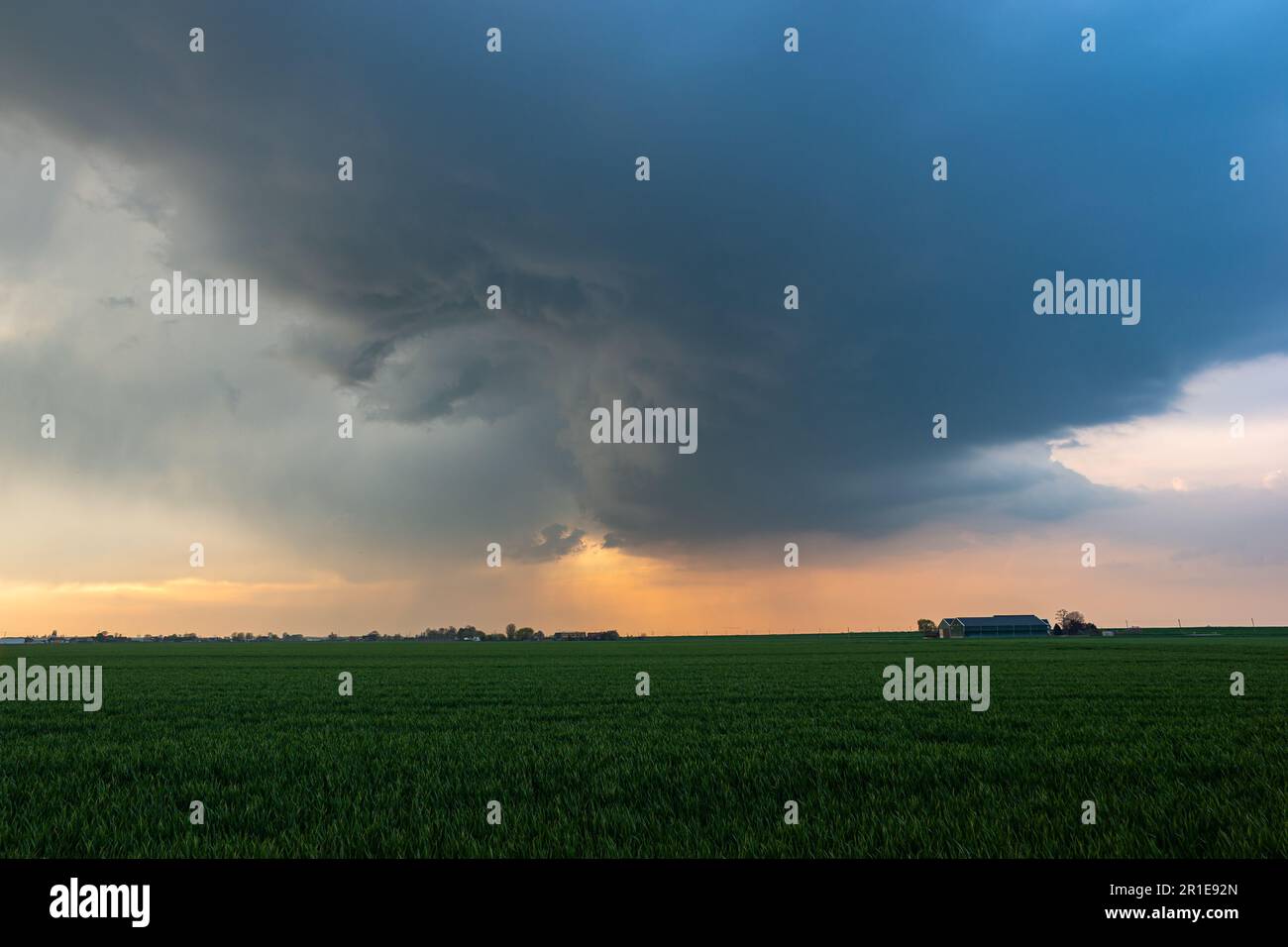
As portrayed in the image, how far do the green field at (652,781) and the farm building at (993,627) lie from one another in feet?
592

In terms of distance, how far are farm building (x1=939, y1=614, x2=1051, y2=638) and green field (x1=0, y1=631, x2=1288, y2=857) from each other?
180m

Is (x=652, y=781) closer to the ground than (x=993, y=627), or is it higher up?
higher up

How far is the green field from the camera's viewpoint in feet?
22.7

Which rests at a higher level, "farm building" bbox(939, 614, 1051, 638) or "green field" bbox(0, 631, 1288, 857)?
"green field" bbox(0, 631, 1288, 857)

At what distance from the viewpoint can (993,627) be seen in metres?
193

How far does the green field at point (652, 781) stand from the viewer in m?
6.91

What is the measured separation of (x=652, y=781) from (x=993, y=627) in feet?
691

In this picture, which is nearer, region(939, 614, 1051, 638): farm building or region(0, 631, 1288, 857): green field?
region(0, 631, 1288, 857): green field

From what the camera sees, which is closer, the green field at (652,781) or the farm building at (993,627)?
the green field at (652,781)

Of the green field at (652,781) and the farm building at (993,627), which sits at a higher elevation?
the green field at (652,781)

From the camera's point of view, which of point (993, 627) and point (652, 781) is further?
point (993, 627)

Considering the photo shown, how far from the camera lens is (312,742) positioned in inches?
539

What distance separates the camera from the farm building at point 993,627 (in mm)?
186375
